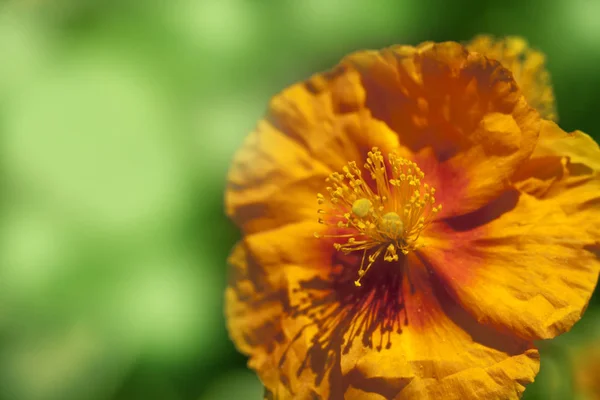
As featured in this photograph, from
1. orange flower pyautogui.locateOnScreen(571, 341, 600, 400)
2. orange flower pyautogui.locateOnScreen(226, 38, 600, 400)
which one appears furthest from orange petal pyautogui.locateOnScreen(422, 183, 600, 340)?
orange flower pyautogui.locateOnScreen(571, 341, 600, 400)

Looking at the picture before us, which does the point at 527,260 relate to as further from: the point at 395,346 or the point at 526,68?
the point at 526,68

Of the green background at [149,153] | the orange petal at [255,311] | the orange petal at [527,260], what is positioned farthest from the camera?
the green background at [149,153]

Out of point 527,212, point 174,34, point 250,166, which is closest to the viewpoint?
point 527,212

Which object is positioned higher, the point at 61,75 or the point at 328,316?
the point at 61,75

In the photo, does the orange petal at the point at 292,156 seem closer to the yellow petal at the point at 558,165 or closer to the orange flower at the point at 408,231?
the orange flower at the point at 408,231

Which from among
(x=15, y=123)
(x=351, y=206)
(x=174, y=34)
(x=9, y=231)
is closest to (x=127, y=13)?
(x=174, y=34)

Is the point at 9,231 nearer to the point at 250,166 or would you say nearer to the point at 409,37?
the point at 250,166

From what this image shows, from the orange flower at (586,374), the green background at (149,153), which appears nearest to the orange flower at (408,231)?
the green background at (149,153)
